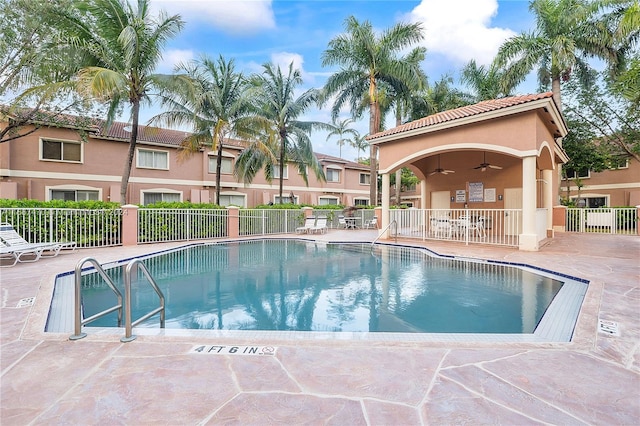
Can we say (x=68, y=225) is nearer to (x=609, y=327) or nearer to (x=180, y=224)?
(x=180, y=224)

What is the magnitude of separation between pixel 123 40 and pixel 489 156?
16094mm

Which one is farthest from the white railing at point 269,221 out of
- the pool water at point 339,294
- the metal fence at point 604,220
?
the metal fence at point 604,220

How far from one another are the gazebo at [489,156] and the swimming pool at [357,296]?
13.9 feet

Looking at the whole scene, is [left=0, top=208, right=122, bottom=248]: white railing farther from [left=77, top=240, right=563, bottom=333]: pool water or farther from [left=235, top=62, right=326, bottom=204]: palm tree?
[left=235, top=62, right=326, bottom=204]: palm tree

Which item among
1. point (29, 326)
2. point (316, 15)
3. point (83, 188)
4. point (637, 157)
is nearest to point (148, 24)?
point (316, 15)

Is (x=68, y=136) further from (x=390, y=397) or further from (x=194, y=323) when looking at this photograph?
(x=390, y=397)

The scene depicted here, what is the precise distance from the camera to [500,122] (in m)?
11.2

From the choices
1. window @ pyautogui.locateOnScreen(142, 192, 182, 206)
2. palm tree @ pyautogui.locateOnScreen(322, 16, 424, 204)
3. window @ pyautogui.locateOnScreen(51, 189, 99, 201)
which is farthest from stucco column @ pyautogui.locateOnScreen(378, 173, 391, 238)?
window @ pyautogui.locateOnScreen(51, 189, 99, 201)

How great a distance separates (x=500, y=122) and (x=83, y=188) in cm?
2227

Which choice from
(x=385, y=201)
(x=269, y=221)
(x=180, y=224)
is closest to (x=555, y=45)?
(x=385, y=201)

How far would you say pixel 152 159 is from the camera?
22.7 meters

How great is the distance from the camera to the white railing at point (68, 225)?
429 inches

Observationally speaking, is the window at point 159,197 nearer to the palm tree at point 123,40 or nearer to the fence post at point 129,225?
the palm tree at point 123,40

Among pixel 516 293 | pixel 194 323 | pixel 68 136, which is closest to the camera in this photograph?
pixel 194 323
